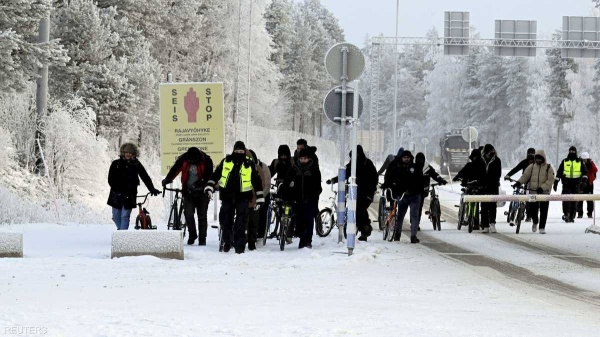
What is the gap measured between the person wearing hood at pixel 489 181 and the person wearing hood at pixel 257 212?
667cm

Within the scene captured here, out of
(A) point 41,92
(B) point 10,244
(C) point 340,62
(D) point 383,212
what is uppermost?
(A) point 41,92

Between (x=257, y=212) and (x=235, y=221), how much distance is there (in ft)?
3.45

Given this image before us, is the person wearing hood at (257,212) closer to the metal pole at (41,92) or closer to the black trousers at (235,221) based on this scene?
the black trousers at (235,221)

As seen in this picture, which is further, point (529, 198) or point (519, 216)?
point (519, 216)

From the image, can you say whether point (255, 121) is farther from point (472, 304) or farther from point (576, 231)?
point (472, 304)

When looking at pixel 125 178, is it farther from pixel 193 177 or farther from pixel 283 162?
pixel 283 162

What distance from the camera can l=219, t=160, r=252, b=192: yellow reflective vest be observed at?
1709cm

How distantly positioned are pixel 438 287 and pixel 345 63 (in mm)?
5137

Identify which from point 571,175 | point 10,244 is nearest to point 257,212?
point 10,244

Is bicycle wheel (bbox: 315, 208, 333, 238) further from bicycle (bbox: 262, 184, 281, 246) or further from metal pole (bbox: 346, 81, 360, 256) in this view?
metal pole (bbox: 346, 81, 360, 256)

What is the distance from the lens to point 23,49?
26156mm

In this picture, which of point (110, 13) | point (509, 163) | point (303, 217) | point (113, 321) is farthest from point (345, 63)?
point (509, 163)

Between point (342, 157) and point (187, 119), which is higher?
point (187, 119)

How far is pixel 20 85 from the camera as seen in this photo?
26656mm
